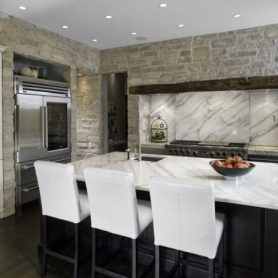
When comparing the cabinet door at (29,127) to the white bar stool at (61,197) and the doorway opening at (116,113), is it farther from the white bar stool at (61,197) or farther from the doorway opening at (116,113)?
the doorway opening at (116,113)

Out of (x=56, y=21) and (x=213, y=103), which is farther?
(x=213, y=103)

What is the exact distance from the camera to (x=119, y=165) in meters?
3.05

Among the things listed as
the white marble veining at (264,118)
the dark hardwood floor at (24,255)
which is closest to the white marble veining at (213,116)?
the white marble veining at (264,118)

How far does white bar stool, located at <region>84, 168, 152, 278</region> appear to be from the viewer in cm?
199

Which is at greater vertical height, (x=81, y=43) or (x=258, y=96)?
(x=81, y=43)

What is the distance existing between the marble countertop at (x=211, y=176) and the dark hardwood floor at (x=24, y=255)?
3.01 ft

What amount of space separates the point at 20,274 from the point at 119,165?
4.71 feet

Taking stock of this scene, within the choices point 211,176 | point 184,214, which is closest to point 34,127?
point 211,176

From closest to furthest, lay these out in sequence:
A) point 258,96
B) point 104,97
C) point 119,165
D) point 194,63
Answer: point 119,165
point 258,96
point 194,63
point 104,97

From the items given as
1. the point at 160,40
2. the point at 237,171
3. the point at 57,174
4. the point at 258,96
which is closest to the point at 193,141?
the point at 258,96

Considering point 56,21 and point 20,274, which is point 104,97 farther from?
point 20,274

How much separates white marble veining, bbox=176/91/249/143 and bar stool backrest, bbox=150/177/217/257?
135 inches

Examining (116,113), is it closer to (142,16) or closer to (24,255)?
(142,16)

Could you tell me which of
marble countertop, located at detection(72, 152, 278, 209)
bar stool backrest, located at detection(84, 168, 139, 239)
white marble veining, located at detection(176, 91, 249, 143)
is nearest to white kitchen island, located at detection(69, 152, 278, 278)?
marble countertop, located at detection(72, 152, 278, 209)
